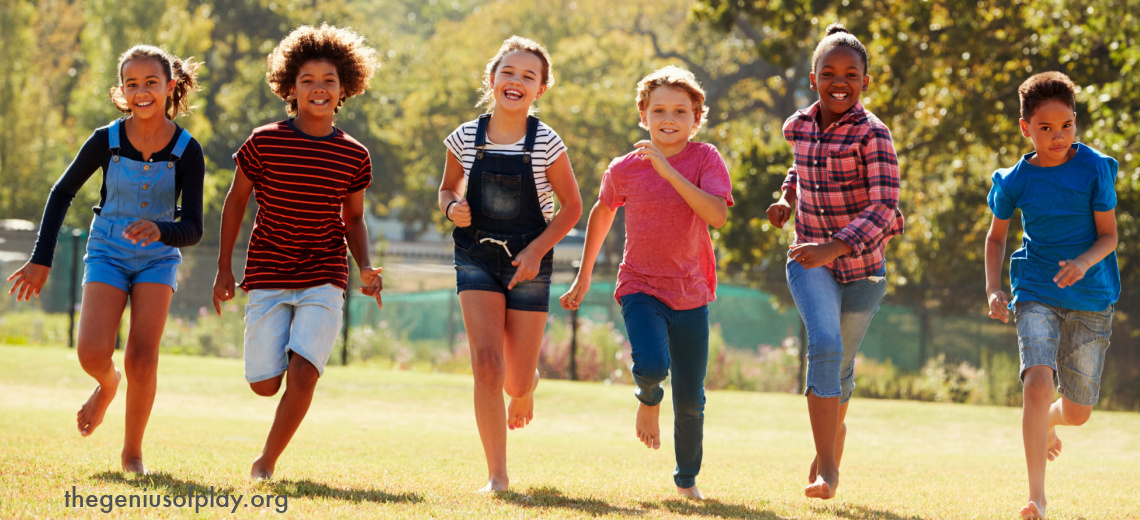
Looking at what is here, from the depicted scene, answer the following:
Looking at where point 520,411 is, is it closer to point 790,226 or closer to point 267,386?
point 267,386

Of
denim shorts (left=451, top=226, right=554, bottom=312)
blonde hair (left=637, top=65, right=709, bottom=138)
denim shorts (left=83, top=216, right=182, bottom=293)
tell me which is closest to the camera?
denim shorts (left=83, top=216, right=182, bottom=293)

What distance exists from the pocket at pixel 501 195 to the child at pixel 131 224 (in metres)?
1.41

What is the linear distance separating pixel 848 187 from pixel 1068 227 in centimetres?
109

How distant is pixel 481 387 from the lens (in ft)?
17.1

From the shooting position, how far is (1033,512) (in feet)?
16.1

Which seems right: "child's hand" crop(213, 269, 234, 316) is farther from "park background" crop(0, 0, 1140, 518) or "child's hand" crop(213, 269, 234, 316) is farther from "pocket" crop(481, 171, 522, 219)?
"park background" crop(0, 0, 1140, 518)

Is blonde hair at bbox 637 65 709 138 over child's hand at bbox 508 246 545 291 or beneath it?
over

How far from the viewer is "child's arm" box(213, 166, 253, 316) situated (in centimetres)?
525

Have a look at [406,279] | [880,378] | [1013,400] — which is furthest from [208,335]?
[1013,400]

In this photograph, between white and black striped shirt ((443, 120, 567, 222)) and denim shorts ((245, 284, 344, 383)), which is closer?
denim shorts ((245, 284, 344, 383))

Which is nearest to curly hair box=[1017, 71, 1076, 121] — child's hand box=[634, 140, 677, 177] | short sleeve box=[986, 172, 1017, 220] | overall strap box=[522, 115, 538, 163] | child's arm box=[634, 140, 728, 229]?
short sleeve box=[986, 172, 1017, 220]

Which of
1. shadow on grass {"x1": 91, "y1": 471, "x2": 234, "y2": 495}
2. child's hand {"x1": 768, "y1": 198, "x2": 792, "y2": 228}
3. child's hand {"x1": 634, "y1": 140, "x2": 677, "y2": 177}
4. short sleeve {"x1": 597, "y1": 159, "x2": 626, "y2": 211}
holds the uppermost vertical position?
child's hand {"x1": 634, "y1": 140, "x2": 677, "y2": 177}

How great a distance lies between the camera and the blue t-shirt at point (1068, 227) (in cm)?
526

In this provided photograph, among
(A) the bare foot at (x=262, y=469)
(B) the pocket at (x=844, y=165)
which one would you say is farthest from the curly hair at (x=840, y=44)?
(A) the bare foot at (x=262, y=469)
